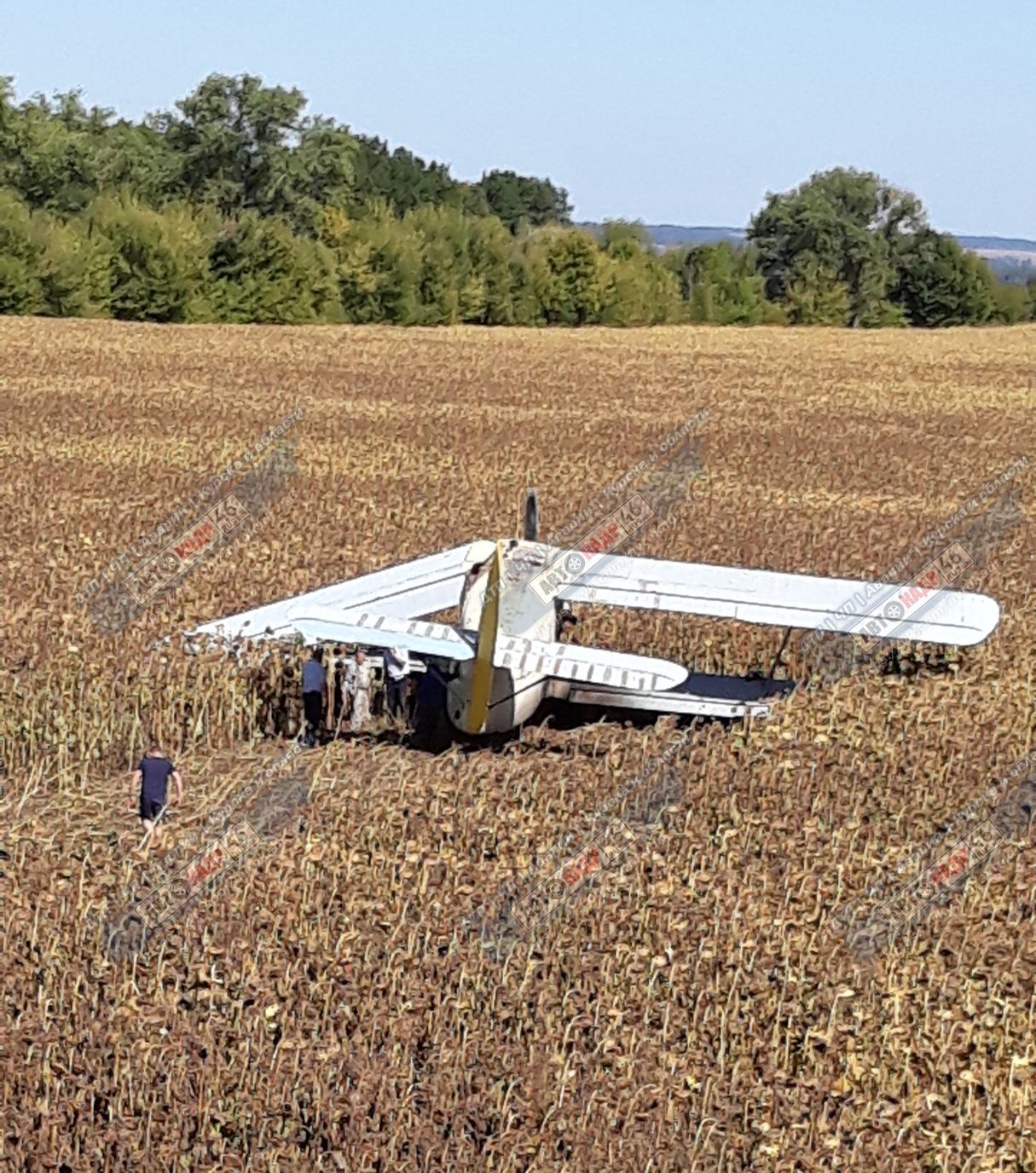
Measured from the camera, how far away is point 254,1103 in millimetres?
7820

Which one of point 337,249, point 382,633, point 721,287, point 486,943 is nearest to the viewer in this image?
point 486,943

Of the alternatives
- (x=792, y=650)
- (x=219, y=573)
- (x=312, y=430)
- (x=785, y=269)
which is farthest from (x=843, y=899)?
(x=785, y=269)

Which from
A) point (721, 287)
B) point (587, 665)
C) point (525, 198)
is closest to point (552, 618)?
point (587, 665)

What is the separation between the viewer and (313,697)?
14.5 meters

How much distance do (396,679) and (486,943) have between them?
17.7 feet

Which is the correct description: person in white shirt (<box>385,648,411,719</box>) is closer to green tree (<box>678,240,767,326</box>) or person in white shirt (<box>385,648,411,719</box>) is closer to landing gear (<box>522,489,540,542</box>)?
landing gear (<box>522,489,540,542</box>)

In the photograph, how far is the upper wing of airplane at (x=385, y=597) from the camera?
15141 mm

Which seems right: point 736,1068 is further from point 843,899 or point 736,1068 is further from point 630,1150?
point 843,899

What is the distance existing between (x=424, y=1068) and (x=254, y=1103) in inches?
31.4

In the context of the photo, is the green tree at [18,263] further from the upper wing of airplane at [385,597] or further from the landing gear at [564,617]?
the landing gear at [564,617]

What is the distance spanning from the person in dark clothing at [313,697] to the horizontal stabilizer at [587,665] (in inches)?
74.0

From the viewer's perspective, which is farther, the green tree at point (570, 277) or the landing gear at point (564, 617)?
the green tree at point (570, 277)

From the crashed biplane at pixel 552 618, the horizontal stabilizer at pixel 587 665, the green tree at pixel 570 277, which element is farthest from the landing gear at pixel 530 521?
the green tree at pixel 570 277

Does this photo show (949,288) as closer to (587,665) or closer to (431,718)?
(431,718)
